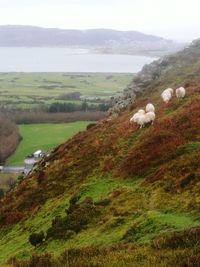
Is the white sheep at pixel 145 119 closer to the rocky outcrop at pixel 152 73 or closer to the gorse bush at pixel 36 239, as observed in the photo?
the gorse bush at pixel 36 239

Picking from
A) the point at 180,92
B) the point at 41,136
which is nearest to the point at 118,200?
the point at 180,92

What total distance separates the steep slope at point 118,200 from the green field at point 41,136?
62.6 metres

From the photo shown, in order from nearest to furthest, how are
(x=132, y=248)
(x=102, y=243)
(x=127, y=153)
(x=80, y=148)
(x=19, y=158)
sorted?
(x=132, y=248)
(x=102, y=243)
(x=127, y=153)
(x=80, y=148)
(x=19, y=158)

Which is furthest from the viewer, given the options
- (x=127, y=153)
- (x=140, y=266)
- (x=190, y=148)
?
(x=127, y=153)

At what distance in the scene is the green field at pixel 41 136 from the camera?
339 feet

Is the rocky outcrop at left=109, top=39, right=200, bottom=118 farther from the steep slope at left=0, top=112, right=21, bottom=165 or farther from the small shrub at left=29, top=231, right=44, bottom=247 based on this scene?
the steep slope at left=0, top=112, right=21, bottom=165

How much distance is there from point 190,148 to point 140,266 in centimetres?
1373

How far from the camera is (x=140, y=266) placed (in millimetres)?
13195

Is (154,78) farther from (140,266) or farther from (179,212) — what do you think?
(140,266)

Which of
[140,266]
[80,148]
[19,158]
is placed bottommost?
[19,158]

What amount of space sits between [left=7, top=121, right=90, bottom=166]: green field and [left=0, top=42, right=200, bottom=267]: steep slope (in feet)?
205

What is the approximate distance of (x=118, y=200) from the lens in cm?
2264

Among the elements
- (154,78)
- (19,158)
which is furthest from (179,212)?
(19,158)

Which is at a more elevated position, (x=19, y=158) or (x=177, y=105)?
(x=177, y=105)
